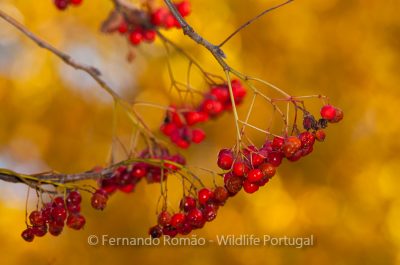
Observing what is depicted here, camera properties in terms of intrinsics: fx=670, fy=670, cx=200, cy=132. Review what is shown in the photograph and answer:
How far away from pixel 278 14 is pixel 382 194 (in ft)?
3.77

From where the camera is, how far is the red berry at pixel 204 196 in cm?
99

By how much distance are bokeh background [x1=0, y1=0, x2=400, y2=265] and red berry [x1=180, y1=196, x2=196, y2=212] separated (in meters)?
2.58

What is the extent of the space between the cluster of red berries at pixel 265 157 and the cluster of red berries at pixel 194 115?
0.41 m

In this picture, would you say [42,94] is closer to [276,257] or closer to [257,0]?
[257,0]

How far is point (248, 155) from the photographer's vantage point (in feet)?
3.02

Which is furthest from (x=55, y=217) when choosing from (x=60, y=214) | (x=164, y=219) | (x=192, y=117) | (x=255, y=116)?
(x=255, y=116)

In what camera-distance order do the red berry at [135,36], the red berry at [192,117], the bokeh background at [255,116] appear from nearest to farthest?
1. the red berry at [192,117]
2. the red berry at [135,36]
3. the bokeh background at [255,116]

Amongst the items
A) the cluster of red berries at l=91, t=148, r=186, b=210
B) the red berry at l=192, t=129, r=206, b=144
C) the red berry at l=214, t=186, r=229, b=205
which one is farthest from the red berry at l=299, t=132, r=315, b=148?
the red berry at l=192, t=129, r=206, b=144

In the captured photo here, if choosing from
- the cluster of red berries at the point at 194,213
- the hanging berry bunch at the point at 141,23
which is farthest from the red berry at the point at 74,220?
the hanging berry bunch at the point at 141,23

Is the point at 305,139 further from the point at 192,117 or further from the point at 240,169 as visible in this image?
the point at 192,117

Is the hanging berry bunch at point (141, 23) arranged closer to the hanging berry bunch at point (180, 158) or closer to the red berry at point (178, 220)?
the hanging berry bunch at point (180, 158)

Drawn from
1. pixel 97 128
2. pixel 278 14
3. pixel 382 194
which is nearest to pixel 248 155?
pixel 382 194

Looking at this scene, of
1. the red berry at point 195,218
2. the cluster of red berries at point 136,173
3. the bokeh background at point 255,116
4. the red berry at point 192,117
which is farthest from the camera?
the bokeh background at point 255,116

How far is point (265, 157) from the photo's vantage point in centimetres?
91
